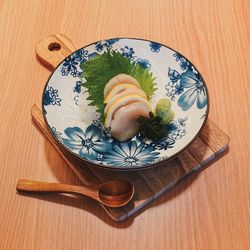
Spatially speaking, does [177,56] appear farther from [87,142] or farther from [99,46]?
[87,142]

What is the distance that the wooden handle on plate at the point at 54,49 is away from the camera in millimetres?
1200

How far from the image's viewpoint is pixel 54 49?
1258 mm

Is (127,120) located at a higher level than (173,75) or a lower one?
lower

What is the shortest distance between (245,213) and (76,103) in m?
0.52

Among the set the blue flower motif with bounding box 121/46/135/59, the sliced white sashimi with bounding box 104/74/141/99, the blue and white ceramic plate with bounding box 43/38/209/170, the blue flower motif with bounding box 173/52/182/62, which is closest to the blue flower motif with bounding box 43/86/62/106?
the blue and white ceramic plate with bounding box 43/38/209/170

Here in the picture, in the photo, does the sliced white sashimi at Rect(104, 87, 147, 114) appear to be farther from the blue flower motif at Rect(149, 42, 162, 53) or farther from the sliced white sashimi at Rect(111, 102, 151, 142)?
the blue flower motif at Rect(149, 42, 162, 53)

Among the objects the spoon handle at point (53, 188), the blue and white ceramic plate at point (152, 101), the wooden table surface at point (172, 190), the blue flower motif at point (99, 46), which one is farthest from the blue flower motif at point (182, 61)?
the spoon handle at point (53, 188)

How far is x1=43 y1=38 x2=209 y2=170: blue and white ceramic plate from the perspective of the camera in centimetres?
92

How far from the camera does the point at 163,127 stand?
98 centimetres

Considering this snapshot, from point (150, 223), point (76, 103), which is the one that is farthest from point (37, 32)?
point (150, 223)

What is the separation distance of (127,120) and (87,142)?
0.12 meters

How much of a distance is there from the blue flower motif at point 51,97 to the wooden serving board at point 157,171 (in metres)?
0.07

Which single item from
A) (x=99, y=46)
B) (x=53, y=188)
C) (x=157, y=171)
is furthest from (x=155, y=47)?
(x=53, y=188)

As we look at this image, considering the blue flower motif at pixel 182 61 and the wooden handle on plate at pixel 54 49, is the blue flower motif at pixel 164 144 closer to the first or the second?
the blue flower motif at pixel 182 61
